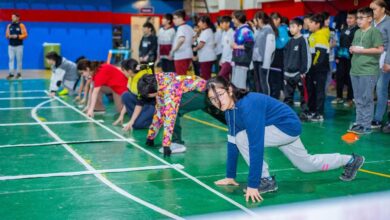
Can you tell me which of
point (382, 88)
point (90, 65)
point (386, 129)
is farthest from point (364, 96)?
point (90, 65)

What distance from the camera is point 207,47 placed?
11.0 metres

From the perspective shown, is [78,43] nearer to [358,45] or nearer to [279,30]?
[279,30]

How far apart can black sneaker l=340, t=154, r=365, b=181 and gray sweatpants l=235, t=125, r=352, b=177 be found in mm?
53

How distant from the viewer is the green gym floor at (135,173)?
4.09m

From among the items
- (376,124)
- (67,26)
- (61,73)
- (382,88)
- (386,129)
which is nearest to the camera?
(386,129)

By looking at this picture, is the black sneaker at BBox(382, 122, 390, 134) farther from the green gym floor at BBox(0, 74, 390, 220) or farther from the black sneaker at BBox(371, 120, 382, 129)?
the black sneaker at BBox(371, 120, 382, 129)

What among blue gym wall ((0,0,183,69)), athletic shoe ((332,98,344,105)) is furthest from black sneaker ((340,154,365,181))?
blue gym wall ((0,0,183,69))

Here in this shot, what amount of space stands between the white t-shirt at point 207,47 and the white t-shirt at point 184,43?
27cm

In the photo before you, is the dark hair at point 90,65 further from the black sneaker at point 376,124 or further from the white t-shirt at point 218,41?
the black sneaker at point 376,124

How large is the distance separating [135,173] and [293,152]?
1.60m

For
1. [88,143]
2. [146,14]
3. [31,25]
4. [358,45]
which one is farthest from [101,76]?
[146,14]

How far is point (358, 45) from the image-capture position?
23.4ft

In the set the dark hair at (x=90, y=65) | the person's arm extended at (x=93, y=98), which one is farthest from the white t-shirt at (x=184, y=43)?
the person's arm extended at (x=93, y=98)

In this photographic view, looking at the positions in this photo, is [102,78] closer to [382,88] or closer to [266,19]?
[266,19]
